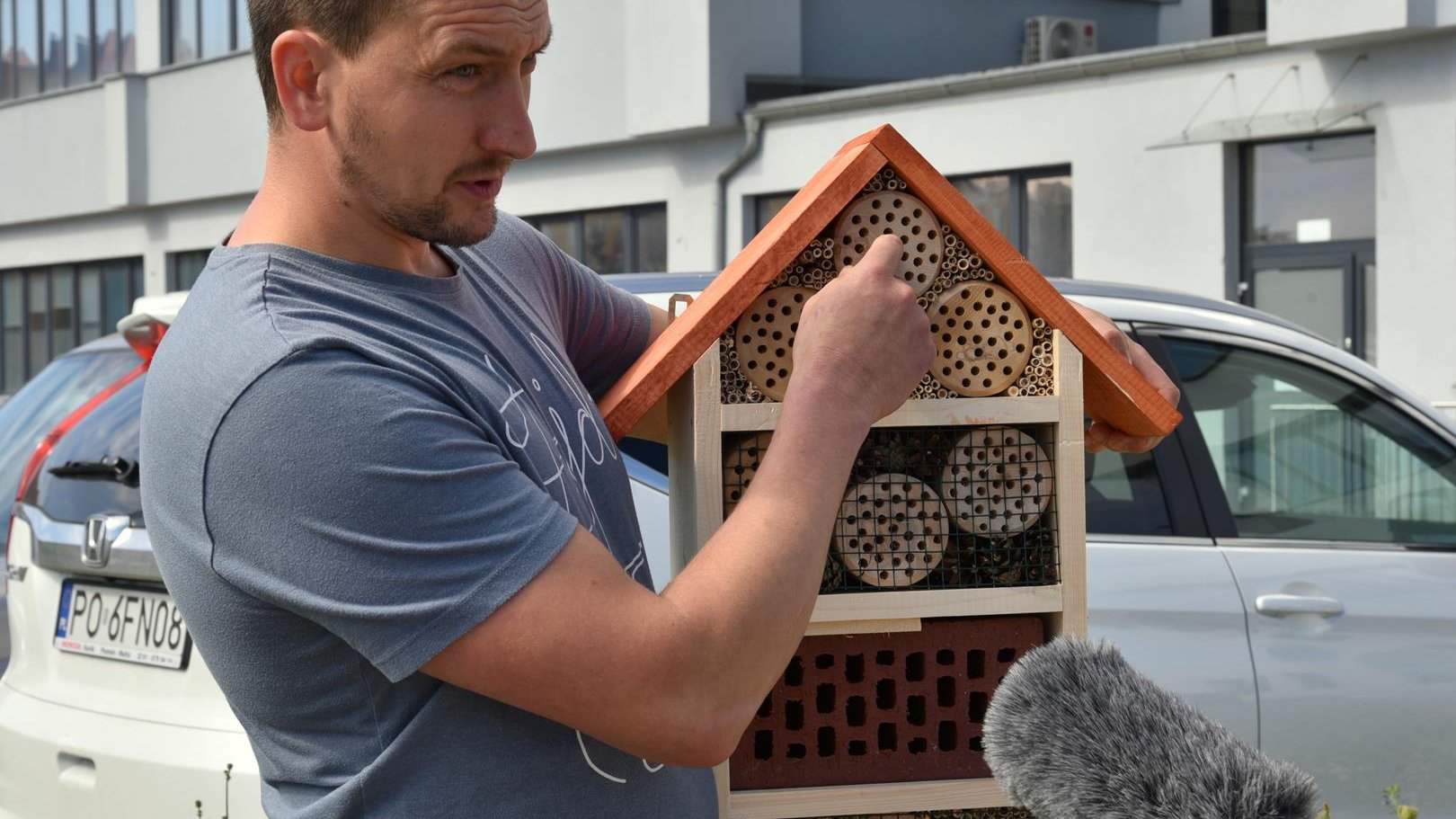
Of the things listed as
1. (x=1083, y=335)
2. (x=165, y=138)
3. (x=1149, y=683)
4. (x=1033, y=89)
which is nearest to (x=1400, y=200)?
(x=1033, y=89)

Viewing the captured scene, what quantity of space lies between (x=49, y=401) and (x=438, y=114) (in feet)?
12.1

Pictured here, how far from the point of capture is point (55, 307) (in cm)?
2489

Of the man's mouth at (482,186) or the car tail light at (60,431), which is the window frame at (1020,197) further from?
the man's mouth at (482,186)

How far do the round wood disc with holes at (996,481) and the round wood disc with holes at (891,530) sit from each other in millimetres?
28

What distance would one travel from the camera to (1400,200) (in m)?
11.7

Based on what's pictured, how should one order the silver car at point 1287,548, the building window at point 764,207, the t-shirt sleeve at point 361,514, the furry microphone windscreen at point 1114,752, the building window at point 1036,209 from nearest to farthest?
the furry microphone windscreen at point 1114,752, the t-shirt sleeve at point 361,514, the silver car at point 1287,548, the building window at point 1036,209, the building window at point 764,207

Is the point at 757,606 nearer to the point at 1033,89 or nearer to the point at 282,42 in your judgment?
the point at 282,42

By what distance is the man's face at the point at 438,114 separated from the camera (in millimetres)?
1360

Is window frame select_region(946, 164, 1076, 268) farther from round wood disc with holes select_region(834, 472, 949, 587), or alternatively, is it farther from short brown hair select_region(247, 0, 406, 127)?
short brown hair select_region(247, 0, 406, 127)

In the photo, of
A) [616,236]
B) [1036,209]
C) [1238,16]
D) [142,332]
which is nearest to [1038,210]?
[1036,209]

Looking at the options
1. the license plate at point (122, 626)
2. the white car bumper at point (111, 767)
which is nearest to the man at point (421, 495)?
the white car bumper at point (111, 767)

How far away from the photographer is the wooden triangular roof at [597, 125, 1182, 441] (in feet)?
5.67

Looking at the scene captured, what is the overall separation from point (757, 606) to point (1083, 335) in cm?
61

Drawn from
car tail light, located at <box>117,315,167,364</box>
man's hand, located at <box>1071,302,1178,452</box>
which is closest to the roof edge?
car tail light, located at <box>117,315,167,364</box>
